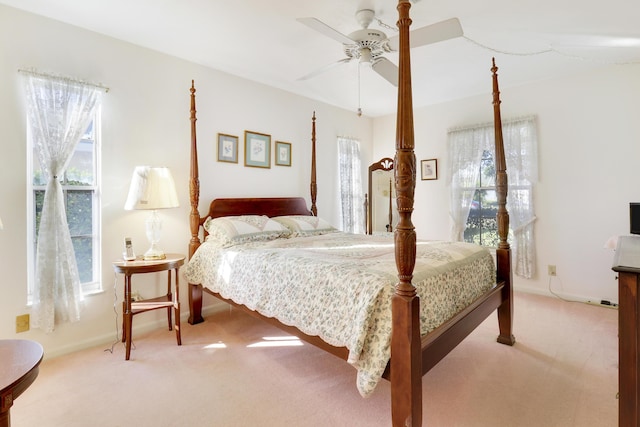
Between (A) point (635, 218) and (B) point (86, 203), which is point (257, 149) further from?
(A) point (635, 218)

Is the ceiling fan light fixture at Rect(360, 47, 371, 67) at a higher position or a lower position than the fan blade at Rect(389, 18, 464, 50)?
higher

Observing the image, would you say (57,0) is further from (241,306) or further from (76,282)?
(241,306)

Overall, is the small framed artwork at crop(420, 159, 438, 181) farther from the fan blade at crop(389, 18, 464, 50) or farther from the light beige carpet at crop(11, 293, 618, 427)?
the fan blade at crop(389, 18, 464, 50)

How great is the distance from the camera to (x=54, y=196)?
7.91 ft

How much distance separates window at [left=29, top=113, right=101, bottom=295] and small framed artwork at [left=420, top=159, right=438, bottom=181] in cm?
421

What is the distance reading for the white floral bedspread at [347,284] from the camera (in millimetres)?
1561

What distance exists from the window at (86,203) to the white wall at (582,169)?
12.9ft

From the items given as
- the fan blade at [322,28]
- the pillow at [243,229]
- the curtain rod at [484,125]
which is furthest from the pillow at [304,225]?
the curtain rod at [484,125]

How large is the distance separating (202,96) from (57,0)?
4.33 feet

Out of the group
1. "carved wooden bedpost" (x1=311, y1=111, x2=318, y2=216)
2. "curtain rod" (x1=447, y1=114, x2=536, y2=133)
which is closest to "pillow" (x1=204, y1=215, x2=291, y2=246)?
"carved wooden bedpost" (x1=311, y1=111, x2=318, y2=216)

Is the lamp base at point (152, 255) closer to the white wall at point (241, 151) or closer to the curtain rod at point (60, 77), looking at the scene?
the white wall at point (241, 151)

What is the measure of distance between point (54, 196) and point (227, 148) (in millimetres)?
1659

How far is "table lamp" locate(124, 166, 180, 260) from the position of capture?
104 inches

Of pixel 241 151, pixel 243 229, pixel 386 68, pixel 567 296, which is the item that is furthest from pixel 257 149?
pixel 567 296
